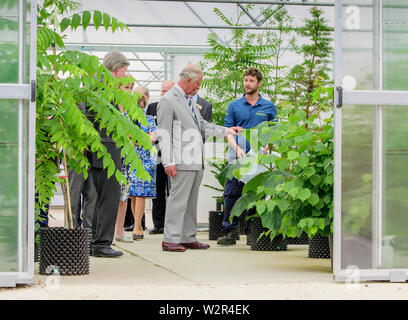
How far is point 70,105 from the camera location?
5.38m

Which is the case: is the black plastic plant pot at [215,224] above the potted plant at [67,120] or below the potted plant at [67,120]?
below

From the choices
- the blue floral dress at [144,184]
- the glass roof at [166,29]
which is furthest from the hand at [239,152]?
the glass roof at [166,29]

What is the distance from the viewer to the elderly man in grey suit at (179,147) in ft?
24.8

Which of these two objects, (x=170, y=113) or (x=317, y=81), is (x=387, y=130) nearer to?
(x=170, y=113)

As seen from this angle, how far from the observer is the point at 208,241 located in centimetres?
920

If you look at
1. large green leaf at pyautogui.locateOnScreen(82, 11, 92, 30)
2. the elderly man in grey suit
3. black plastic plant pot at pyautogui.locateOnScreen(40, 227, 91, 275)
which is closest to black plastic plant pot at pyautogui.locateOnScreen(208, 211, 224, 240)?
the elderly man in grey suit

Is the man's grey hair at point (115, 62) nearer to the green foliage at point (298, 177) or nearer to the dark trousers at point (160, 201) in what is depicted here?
the green foliage at point (298, 177)

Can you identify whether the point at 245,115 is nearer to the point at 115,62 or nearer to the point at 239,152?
the point at 239,152

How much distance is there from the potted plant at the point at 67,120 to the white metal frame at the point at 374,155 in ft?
4.47

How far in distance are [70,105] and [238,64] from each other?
5138 mm

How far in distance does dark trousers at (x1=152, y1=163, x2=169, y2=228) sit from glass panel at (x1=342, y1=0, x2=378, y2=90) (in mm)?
5366

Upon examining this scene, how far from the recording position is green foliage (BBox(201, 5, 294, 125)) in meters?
10.3

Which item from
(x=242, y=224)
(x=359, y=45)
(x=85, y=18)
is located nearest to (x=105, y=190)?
(x=85, y=18)
